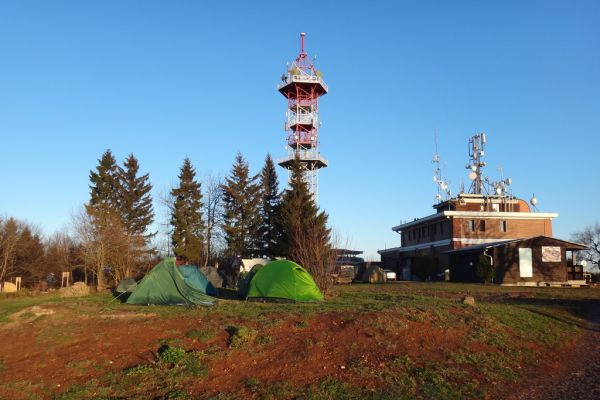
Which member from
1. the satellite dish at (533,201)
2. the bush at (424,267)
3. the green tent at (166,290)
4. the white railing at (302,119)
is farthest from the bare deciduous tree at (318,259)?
the satellite dish at (533,201)

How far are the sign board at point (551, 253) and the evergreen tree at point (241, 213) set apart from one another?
69.3 feet

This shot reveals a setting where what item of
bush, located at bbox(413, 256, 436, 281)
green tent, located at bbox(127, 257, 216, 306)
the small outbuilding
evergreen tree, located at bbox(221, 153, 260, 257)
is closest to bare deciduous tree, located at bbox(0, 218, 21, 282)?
evergreen tree, located at bbox(221, 153, 260, 257)

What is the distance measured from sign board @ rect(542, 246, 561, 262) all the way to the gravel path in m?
23.6

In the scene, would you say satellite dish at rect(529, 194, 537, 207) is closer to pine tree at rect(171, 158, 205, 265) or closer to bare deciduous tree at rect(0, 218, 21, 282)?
pine tree at rect(171, 158, 205, 265)

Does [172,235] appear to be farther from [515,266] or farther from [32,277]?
[515,266]

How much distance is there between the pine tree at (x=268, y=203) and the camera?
40438mm

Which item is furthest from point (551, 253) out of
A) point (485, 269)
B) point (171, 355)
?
point (171, 355)

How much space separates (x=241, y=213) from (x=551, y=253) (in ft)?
77.9

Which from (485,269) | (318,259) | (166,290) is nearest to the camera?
(166,290)

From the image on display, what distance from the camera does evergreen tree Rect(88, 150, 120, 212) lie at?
4438cm

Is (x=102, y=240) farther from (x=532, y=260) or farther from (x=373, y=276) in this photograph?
(x=532, y=260)

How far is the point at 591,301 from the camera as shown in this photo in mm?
20062

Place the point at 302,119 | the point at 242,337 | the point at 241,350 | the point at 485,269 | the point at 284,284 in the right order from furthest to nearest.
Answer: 1. the point at 302,119
2. the point at 485,269
3. the point at 284,284
4. the point at 242,337
5. the point at 241,350

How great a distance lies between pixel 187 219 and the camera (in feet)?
141
